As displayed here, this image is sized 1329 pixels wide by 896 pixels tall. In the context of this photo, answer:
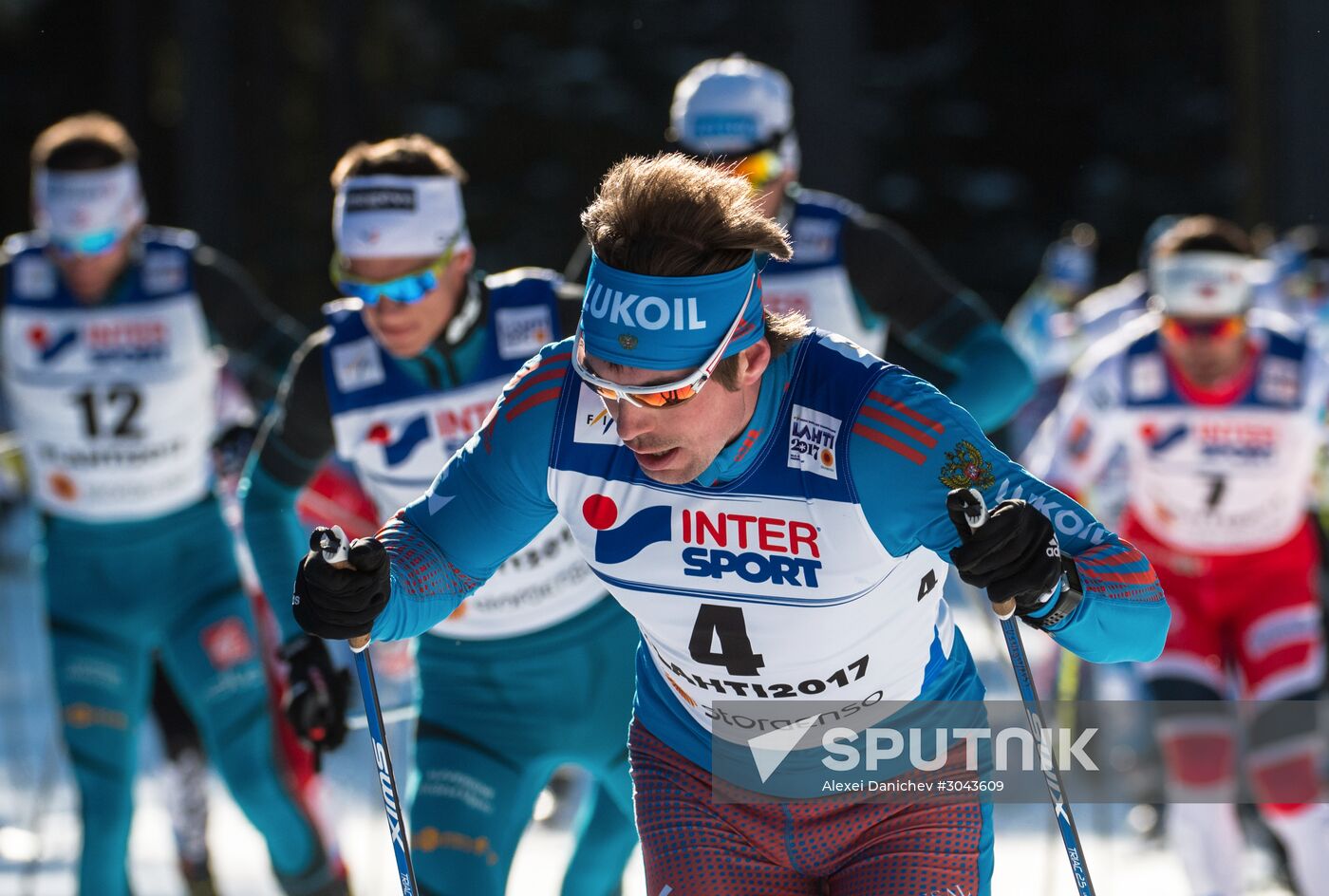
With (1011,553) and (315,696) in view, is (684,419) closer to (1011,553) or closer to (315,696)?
(1011,553)

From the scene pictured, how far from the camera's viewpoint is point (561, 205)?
18.0 metres

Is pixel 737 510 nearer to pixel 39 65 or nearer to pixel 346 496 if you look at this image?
pixel 346 496

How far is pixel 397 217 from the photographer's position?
432 cm

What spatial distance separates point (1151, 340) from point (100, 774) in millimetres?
3724

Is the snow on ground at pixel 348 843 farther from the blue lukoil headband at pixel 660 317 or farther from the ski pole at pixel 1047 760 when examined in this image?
the blue lukoil headband at pixel 660 317

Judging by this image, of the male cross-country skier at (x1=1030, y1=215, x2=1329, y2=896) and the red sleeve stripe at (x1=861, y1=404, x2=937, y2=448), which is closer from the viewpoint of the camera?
the red sleeve stripe at (x1=861, y1=404, x2=937, y2=448)

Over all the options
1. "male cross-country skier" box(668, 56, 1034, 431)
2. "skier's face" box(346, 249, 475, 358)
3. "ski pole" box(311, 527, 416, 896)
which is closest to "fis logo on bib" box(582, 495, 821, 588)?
A: "ski pole" box(311, 527, 416, 896)

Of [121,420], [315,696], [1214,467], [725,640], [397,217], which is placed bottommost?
[1214,467]

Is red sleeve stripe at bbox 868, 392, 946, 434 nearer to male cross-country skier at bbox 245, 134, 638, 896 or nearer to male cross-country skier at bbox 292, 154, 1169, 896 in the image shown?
male cross-country skier at bbox 292, 154, 1169, 896

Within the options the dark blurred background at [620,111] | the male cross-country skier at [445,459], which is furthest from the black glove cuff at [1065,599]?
the dark blurred background at [620,111]

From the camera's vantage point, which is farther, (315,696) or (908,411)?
(315,696)

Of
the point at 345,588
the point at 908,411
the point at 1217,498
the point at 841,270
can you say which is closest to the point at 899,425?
the point at 908,411

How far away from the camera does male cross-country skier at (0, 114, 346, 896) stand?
18.5 feet

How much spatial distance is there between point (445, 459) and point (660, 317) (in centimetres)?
160
